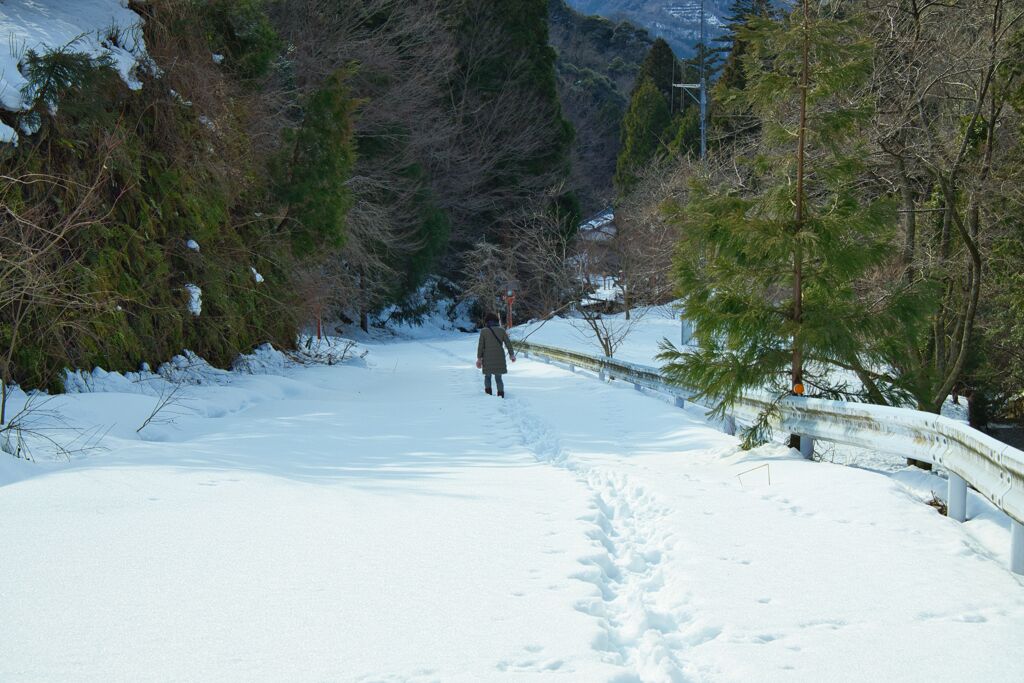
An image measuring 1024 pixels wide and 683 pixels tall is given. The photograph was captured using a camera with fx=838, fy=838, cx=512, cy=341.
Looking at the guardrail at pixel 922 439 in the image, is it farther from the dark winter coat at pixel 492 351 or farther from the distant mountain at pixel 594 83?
the distant mountain at pixel 594 83

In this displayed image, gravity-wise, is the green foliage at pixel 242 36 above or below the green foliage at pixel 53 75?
above

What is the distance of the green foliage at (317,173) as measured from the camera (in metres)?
20.3

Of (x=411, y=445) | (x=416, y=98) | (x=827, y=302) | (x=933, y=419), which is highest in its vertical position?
(x=416, y=98)

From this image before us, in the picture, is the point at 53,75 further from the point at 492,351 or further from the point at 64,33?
the point at 492,351

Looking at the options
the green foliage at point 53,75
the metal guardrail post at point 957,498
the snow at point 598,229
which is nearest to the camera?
the metal guardrail post at point 957,498

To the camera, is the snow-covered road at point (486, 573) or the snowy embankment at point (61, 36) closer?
the snow-covered road at point (486, 573)

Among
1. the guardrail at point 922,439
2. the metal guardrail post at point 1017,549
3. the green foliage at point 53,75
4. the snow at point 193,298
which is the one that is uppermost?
the green foliage at point 53,75

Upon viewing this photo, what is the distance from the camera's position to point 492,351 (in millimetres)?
16375

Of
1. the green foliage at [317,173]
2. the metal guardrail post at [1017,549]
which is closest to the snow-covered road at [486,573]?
the metal guardrail post at [1017,549]

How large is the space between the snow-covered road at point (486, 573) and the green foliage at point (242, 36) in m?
13.5

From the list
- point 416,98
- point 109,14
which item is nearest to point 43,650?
point 109,14

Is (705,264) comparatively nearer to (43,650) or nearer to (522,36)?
(43,650)

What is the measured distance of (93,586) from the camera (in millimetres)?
4234

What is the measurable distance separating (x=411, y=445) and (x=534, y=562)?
5348mm
